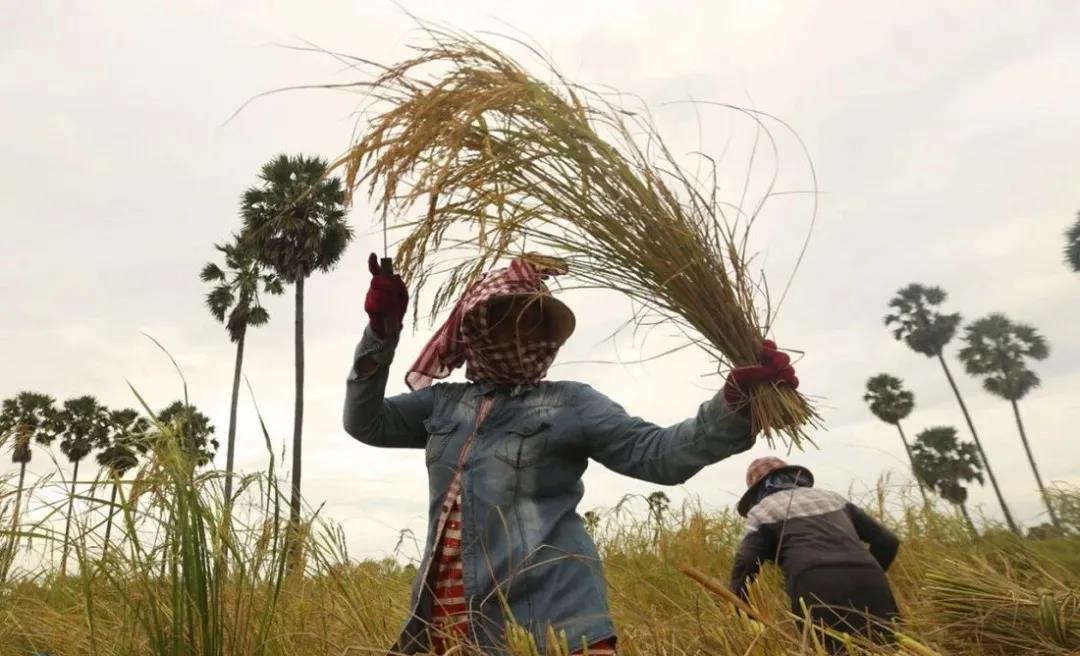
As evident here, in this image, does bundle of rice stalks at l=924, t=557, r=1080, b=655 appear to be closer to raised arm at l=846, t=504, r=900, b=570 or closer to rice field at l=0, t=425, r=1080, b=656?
rice field at l=0, t=425, r=1080, b=656

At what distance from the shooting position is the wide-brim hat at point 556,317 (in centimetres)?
200

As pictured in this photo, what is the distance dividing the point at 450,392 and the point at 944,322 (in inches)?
1457

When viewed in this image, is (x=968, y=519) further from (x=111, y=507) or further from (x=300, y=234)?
(x=300, y=234)

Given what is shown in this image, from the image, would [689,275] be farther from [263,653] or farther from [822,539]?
[822,539]

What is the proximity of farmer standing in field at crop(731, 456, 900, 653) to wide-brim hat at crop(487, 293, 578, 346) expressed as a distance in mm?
1679

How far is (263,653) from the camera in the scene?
174cm

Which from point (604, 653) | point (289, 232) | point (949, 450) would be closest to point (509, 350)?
point (604, 653)

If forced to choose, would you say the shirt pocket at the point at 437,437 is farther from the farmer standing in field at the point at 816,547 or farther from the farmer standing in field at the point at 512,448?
the farmer standing in field at the point at 816,547

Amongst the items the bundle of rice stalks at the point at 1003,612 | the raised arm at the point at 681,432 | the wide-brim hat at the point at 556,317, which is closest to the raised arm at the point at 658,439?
the raised arm at the point at 681,432

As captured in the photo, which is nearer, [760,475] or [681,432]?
[681,432]

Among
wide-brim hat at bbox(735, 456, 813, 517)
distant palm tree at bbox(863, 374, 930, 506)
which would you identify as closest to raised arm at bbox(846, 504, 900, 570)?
wide-brim hat at bbox(735, 456, 813, 517)

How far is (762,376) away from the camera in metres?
1.57

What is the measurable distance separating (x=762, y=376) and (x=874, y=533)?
107 inches

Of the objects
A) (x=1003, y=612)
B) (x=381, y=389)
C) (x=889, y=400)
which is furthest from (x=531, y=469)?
(x=889, y=400)
